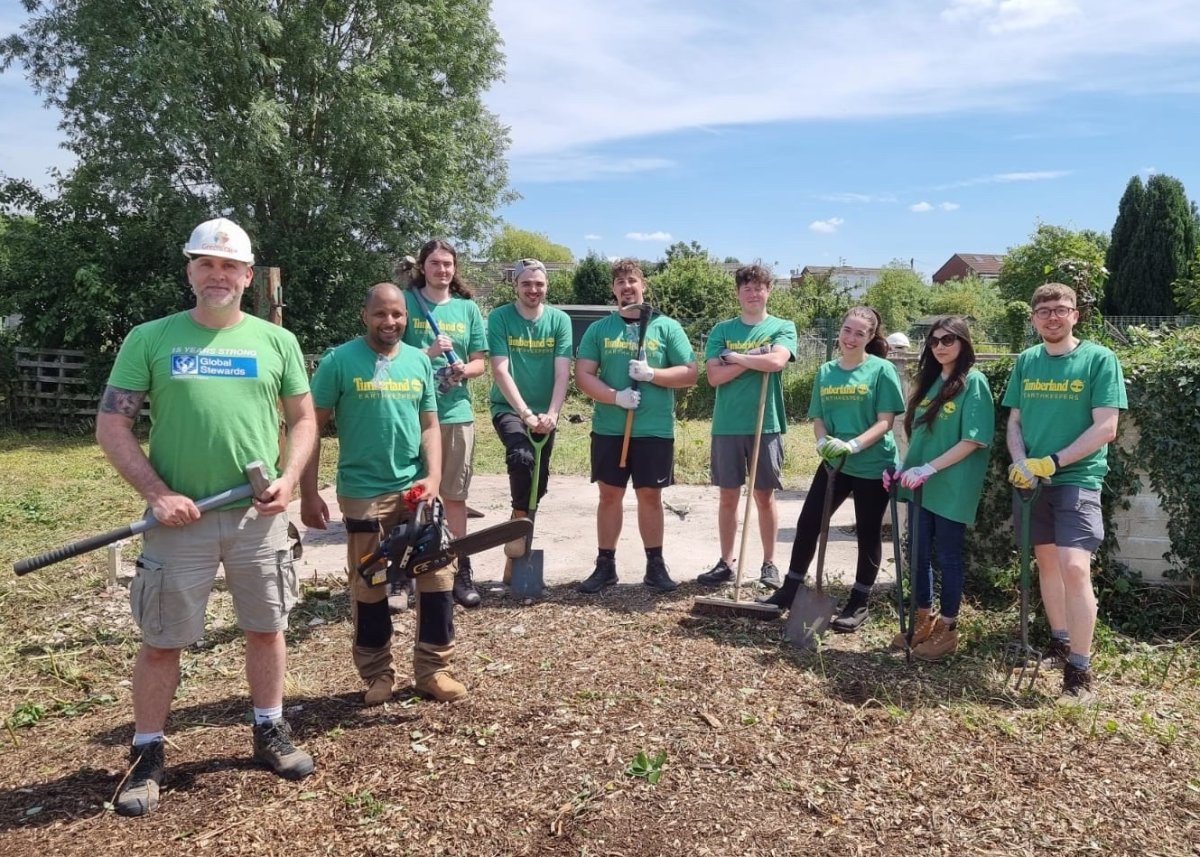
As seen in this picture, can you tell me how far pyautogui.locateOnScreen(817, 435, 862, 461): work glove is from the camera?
4.43m

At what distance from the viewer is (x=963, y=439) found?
4.14 meters

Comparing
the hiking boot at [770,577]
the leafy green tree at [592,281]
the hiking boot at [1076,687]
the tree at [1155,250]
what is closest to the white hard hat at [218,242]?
the hiking boot at [770,577]

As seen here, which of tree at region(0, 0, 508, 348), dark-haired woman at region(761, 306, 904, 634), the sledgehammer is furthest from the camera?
tree at region(0, 0, 508, 348)

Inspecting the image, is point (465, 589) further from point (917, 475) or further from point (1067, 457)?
point (1067, 457)

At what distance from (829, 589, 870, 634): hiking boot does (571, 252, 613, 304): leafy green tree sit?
31615mm

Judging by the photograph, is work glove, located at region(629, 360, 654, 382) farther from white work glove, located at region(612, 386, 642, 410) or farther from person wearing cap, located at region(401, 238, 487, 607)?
person wearing cap, located at region(401, 238, 487, 607)

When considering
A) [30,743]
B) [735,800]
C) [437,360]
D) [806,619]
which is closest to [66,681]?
[30,743]

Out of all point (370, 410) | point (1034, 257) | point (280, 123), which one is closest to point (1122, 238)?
point (1034, 257)

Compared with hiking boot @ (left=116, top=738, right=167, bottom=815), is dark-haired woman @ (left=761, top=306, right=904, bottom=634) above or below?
above

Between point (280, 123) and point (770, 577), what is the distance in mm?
12942

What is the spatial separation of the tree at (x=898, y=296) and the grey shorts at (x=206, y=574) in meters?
26.2

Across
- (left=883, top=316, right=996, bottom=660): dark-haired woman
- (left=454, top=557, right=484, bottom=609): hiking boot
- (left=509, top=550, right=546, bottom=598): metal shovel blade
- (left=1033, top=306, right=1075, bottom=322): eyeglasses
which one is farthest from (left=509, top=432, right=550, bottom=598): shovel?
(left=1033, top=306, right=1075, bottom=322): eyeglasses

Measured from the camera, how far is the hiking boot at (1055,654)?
159 inches

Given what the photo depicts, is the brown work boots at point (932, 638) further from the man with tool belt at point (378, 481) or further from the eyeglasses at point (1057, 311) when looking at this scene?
the man with tool belt at point (378, 481)
